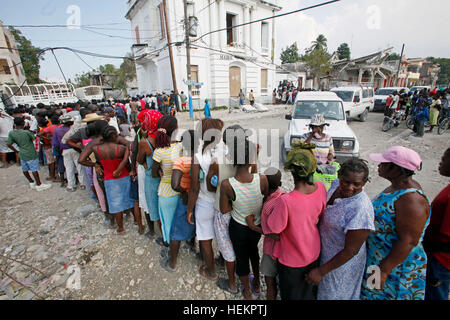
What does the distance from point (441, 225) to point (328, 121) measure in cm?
446

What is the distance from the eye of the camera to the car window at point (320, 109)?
Result: 580 cm

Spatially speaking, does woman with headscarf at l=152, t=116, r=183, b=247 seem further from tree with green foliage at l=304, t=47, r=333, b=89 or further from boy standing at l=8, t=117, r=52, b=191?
tree with green foliage at l=304, t=47, r=333, b=89

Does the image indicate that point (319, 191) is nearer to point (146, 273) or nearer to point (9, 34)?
point (146, 273)

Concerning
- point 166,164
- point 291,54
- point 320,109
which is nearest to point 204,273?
point 166,164

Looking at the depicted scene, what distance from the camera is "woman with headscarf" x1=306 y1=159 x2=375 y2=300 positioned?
1350 mm

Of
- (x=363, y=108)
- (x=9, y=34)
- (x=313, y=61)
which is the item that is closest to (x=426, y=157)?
(x=363, y=108)

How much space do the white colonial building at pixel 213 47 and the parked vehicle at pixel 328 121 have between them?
10116 millimetres

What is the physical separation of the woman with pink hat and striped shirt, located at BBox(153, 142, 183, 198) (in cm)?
183

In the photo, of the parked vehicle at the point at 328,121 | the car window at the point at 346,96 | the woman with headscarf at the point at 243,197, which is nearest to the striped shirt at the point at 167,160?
the woman with headscarf at the point at 243,197

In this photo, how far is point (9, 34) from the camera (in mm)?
24719

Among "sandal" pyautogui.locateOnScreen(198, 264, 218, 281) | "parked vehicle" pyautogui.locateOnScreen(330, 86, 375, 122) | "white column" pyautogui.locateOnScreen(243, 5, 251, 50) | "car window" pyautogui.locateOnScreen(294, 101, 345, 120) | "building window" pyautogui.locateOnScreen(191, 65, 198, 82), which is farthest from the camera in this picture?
"white column" pyautogui.locateOnScreen(243, 5, 251, 50)

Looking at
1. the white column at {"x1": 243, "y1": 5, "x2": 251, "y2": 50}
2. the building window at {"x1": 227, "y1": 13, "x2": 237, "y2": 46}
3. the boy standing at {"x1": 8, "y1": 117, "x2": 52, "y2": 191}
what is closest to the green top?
the boy standing at {"x1": 8, "y1": 117, "x2": 52, "y2": 191}

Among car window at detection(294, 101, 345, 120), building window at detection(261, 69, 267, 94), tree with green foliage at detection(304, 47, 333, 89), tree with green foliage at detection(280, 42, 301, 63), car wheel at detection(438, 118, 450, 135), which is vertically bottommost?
car wheel at detection(438, 118, 450, 135)
